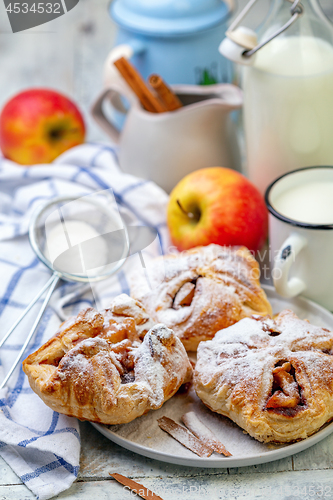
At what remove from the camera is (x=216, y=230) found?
1.00 metres

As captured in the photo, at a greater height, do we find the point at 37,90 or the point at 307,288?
the point at 37,90

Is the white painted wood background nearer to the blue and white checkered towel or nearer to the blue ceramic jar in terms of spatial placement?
the blue and white checkered towel

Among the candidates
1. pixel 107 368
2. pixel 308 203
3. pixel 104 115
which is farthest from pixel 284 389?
pixel 104 115

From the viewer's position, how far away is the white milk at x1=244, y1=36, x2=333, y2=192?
3.21 ft

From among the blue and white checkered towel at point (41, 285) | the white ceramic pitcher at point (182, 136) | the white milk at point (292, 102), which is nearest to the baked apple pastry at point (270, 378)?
the blue and white checkered towel at point (41, 285)

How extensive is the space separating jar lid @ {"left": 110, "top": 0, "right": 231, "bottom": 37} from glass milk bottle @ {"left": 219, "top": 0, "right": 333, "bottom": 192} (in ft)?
0.86

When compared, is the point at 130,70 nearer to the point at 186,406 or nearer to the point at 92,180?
the point at 92,180

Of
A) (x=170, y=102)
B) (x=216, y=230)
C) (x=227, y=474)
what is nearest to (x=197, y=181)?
(x=216, y=230)

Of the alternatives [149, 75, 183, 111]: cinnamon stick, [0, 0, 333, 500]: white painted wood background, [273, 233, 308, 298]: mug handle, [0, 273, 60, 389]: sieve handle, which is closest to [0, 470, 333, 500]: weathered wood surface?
[0, 0, 333, 500]: white painted wood background

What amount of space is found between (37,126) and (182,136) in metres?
0.42

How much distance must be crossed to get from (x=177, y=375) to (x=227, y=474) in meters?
0.14

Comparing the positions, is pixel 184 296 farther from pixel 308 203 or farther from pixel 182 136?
pixel 182 136

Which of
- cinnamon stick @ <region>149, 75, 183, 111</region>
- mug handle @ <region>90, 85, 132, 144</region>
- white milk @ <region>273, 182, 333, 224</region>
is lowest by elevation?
white milk @ <region>273, 182, 333, 224</region>

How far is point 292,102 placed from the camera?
3.25ft
